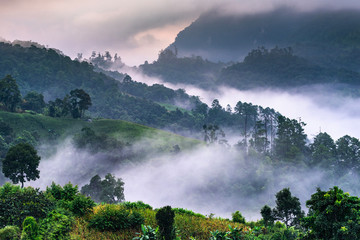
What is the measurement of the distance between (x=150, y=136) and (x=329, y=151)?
243 ft

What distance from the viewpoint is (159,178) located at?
134 metres

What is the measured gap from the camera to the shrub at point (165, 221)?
19.2 meters

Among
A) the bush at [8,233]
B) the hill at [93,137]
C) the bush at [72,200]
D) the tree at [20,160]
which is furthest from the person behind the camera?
the hill at [93,137]

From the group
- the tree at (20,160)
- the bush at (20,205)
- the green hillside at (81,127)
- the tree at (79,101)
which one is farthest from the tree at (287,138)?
the bush at (20,205)

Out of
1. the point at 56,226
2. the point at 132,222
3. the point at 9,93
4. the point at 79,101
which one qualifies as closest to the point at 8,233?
the point at 56,226

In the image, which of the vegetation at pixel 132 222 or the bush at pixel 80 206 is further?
the bush at pixel 80 206

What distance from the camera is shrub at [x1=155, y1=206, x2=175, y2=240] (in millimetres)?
19234

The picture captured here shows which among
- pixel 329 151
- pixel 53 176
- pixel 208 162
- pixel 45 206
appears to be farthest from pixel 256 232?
pixel 329 151

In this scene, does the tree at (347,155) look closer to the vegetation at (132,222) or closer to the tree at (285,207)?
the tree at (285,207)

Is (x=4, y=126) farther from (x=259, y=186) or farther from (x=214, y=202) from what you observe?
(x=259, y=186)

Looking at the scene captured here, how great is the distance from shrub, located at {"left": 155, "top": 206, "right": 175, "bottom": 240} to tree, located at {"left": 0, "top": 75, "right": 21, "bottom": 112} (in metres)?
115

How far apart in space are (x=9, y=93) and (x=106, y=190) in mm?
65887

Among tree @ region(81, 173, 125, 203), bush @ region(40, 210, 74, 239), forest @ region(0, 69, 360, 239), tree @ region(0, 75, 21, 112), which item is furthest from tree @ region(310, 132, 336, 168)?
bush @ region(40, 210, 74, 239)

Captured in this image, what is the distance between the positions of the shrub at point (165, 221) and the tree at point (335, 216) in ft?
25.9
